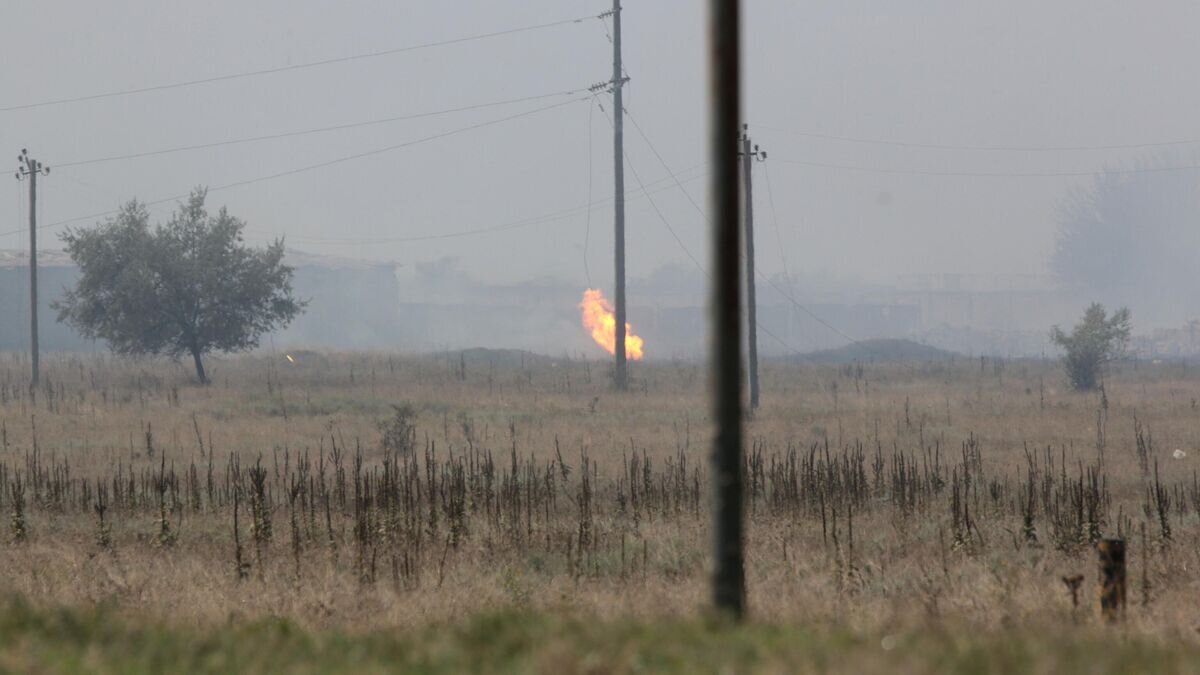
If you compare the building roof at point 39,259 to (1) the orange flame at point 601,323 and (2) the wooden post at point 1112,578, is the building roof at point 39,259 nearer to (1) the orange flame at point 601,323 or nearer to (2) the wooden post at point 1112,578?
(1) the orange flame at point 601,323

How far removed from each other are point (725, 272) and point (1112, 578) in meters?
4.61

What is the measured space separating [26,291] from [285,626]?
91.6 meters

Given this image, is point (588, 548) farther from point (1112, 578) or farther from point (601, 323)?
point (601, 323)

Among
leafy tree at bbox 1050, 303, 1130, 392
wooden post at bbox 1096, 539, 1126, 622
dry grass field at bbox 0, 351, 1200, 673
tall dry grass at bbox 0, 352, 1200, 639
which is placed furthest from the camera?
leafy tree at bbox 1050, 303, 1130, 392

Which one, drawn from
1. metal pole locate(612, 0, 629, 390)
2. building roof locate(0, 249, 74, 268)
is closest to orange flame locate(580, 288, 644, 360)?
metal pole locate(612, 0, 629, 390)

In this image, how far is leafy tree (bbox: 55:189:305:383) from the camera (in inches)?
2152

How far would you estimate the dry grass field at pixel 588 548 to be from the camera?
23.1 feet

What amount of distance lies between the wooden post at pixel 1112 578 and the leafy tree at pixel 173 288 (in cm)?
4728

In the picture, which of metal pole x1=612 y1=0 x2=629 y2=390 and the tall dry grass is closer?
the tall dry grass

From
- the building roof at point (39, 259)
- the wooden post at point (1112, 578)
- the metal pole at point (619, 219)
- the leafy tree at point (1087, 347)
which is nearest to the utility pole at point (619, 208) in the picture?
the metal pole at point (619, 219)

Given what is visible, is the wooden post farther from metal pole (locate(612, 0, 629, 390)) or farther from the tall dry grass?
metal pole (locate(612, 0, 629, 390))

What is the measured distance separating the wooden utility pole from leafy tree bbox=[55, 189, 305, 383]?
48271 mm

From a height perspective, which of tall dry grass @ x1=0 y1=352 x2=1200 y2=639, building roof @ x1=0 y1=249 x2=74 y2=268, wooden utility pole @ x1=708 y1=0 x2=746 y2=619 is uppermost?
building roof @ x1=0 y1=249 x2=74 y2=268

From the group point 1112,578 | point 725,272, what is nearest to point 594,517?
point 1112,578
